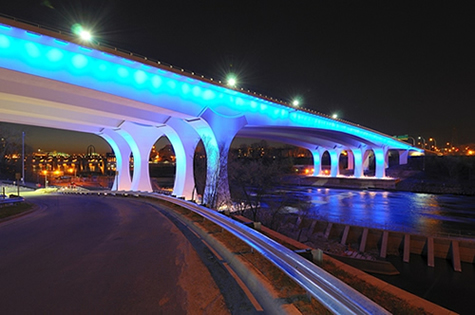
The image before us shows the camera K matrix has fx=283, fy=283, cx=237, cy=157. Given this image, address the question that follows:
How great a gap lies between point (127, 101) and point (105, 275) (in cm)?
1608

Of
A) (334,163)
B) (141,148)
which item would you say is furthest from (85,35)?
(334,163)

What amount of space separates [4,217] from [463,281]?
75.0 ft

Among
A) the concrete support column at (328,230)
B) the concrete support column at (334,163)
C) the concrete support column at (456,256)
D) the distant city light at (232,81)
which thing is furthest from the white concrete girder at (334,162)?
the concrete support column at (456,256)

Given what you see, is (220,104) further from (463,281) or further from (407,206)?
(407,206)

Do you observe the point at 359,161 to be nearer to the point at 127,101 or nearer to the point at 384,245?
the point at 384,245

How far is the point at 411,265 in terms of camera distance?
1750cm

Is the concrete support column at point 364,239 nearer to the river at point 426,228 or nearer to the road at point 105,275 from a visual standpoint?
the river at point 426,228

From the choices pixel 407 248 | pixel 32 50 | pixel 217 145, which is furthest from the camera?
pixel 217 145

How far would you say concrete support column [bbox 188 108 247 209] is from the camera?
24.3 m

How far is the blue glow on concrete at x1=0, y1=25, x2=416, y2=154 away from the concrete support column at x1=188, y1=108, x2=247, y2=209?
129 cm

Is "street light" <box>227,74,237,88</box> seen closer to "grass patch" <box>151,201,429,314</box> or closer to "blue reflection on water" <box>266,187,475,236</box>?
"blue reflection on water" <box>266,187,475,236</box>

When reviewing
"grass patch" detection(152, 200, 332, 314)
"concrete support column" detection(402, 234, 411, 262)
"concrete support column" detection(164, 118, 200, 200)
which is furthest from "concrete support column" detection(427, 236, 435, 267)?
"concrete support column" detection(164, 118, 200, 200)

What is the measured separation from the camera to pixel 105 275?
5.20 meters

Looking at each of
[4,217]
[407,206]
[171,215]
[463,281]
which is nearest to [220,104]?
[171,215]
